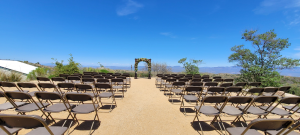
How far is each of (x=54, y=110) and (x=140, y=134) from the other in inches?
78.2

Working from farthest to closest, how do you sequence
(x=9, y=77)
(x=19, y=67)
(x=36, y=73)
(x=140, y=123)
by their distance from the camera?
(x=19, y=67) → (x=36, y=73) → (x=9, y=77) → (x=140, y=123)

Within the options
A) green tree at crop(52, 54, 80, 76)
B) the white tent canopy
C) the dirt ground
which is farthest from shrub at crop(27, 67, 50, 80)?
the dirt ground

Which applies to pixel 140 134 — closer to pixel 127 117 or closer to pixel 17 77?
pixel 127 117

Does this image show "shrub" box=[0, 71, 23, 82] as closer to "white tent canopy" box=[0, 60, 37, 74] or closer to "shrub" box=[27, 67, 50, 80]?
"shrub" box=[27, 67, 50, 80]

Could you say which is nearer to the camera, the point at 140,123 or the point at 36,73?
the point at 140,123

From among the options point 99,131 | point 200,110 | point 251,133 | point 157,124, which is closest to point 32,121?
point 99,131

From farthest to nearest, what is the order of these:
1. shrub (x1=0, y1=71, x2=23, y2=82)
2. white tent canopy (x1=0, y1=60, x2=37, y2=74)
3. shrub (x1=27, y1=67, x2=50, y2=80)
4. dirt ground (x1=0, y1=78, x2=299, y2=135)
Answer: white tent canopy (x1=0, y1=60, x2=37, y2=74), shrub (x1=27, y1=67, x2=50, y2=80), shrub (x1=0, y1=71, x2=23, y2=82), dirt ground (x1=0, y1=78, x2=299, y2=135)

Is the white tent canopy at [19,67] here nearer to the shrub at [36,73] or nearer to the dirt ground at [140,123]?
the shrub at [36,73]

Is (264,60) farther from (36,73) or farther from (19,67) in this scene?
(19,67)

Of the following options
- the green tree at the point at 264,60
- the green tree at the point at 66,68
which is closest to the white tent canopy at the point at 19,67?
the green tree at the point at 66,68

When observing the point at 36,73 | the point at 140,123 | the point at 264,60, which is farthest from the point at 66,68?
the point at 264,60

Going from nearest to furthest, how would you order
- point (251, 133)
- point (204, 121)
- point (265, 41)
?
point (251, 133)
point (204, 121)
point (265, 41)

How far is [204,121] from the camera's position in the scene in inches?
118

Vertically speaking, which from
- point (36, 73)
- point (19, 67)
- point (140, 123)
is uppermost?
point (19, 67)
